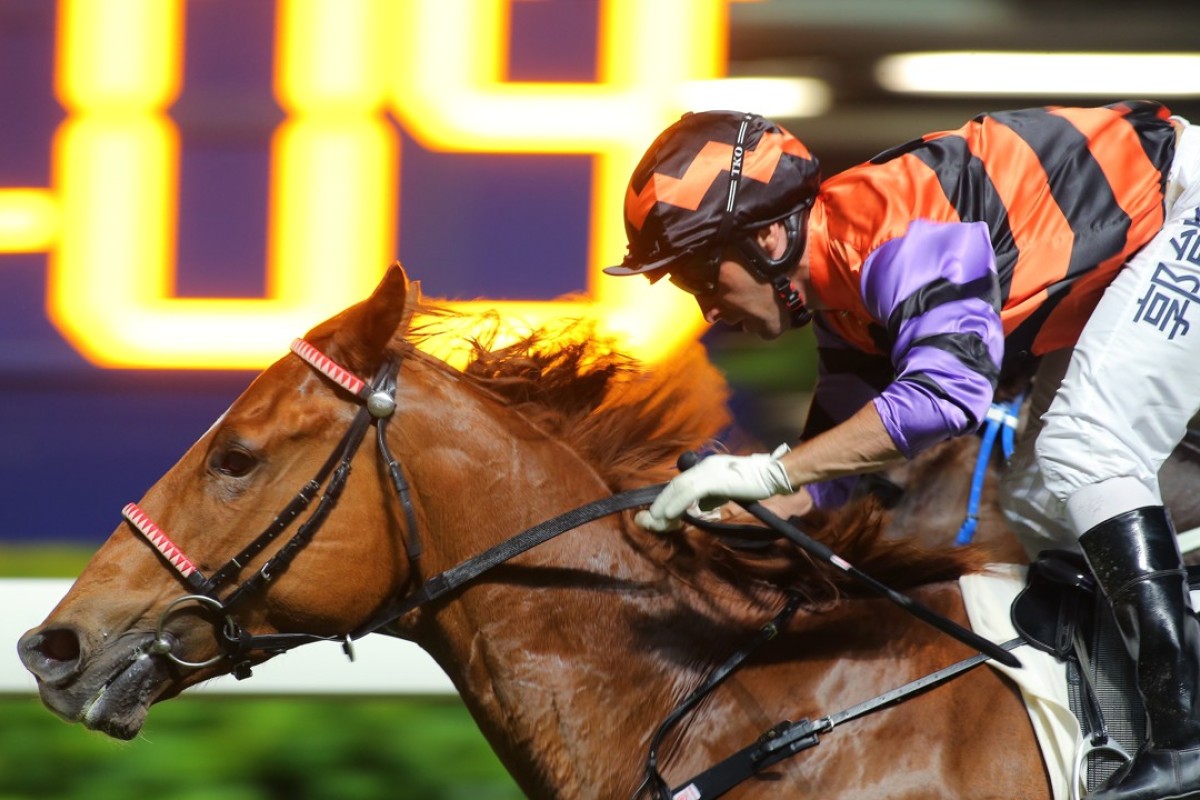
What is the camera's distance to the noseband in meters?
2.25

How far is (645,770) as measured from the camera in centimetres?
226

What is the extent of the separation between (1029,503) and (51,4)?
3370 millimetres

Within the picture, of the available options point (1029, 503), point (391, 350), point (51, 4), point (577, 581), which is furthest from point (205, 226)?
point (1029, 503)

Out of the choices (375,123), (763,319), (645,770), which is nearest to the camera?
(645,770)

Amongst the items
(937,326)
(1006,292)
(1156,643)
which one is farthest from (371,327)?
(1156,643)

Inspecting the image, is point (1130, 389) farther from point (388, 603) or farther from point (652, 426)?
point (388, 603)

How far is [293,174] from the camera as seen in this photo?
4.21 metres

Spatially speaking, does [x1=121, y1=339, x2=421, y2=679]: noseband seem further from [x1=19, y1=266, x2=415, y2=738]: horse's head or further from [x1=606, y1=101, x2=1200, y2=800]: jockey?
[x1=606, y1=101, x2=1200, y2=800]: jockey

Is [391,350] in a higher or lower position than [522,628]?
higher

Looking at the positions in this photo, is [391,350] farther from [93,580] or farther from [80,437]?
[80,437]

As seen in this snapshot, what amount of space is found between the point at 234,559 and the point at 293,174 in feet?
7.20

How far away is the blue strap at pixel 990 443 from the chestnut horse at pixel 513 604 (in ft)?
1.17

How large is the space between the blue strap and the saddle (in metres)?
0.41

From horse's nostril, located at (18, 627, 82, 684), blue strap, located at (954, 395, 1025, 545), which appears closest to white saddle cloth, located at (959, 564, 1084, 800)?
blue strap, located at (954, 395, 1025, 545)
